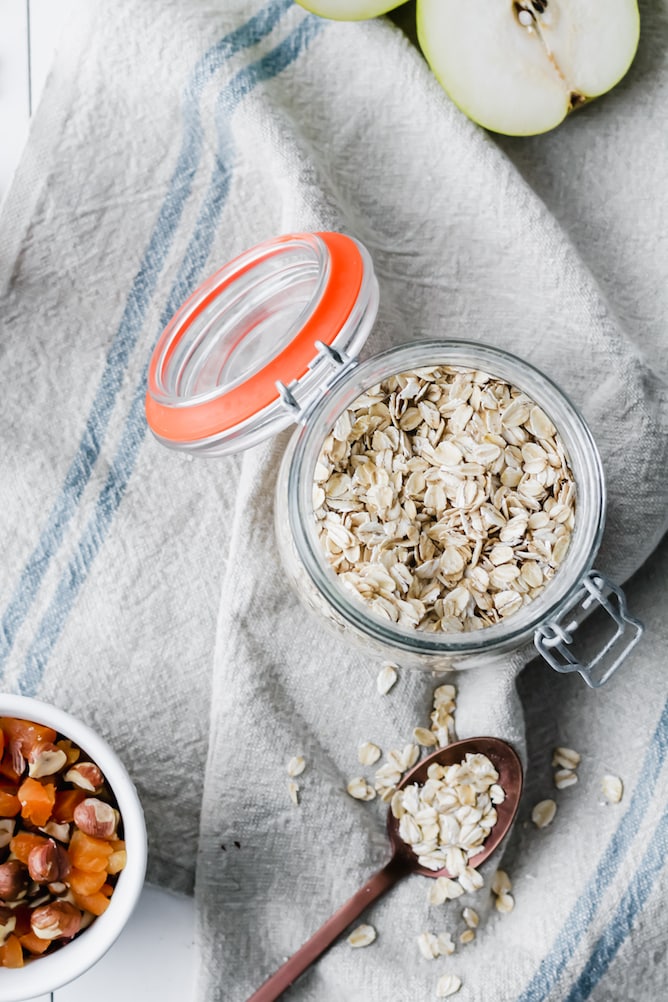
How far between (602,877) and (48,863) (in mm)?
496

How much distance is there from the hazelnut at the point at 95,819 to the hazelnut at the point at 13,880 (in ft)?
0.19

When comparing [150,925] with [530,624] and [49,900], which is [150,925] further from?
[530,624]

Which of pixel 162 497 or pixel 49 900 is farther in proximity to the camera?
pixel 162 497

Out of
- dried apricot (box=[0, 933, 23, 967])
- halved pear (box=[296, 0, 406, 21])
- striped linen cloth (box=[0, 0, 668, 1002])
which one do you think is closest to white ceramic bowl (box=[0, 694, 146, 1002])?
dried apricot (box=[0, 933, 23, 967])

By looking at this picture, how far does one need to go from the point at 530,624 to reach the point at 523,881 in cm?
31

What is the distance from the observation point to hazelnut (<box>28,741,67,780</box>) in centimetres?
89

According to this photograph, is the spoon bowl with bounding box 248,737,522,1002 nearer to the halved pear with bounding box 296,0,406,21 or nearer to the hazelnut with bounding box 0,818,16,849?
the hazelnut with bounding box 0,818,16,849

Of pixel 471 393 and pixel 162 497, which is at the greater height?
pixel 471 393

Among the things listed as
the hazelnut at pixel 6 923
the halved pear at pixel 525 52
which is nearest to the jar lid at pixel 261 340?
the halved pear at pixel 525 52

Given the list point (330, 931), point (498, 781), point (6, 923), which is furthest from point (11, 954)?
point (498, 781)

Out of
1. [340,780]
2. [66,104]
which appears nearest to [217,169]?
[66,104]

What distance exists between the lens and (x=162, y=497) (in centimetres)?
101

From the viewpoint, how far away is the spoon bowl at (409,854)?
3.21 ft

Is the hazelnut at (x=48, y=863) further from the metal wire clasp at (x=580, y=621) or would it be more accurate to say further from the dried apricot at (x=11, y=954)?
the metal wire clasp at (x=580, y=621)
